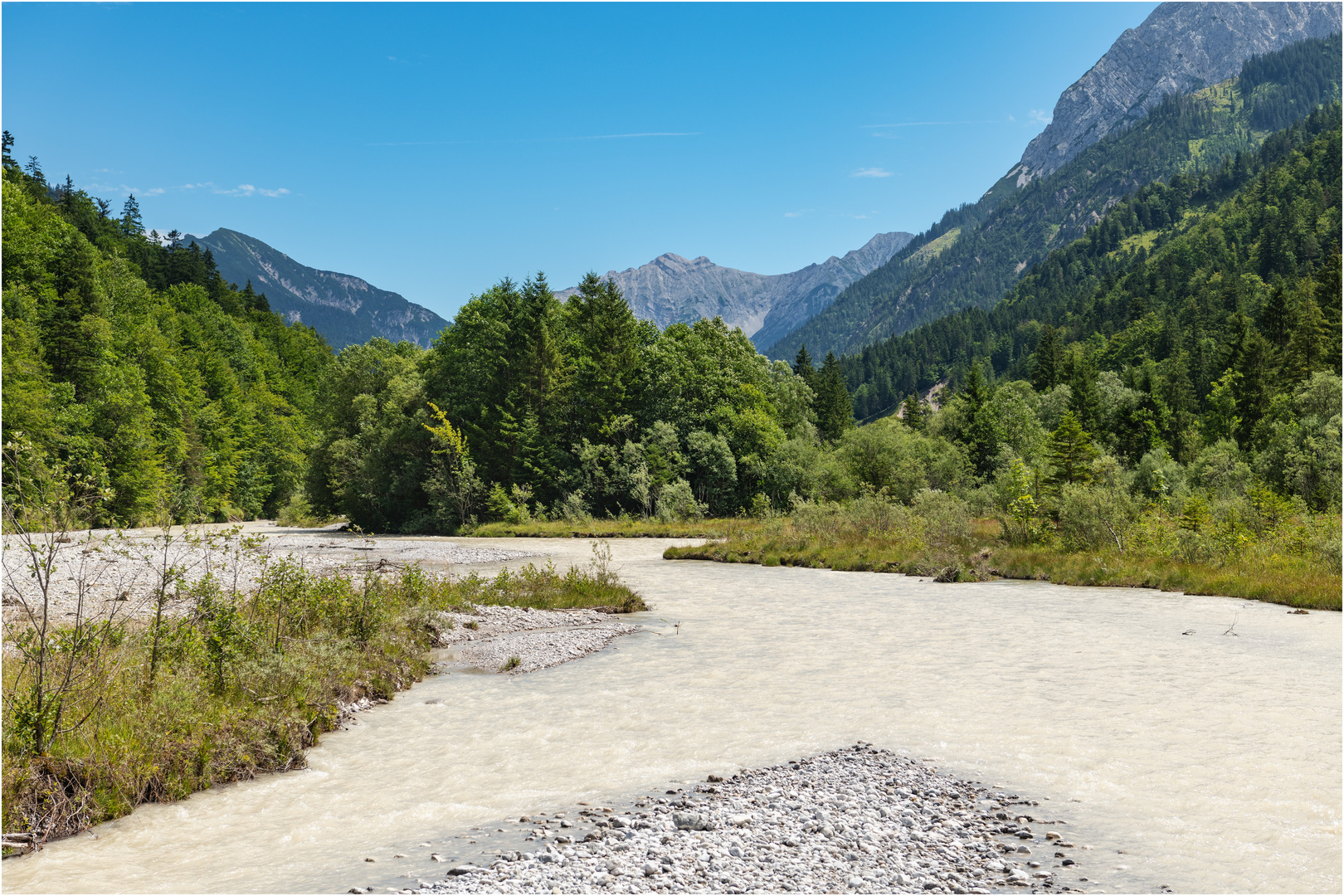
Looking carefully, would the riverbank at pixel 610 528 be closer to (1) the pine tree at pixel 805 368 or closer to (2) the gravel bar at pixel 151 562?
(2) the gravel bar at pixel 151 562

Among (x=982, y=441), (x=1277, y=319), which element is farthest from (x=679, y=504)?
(x=1277, y=319)

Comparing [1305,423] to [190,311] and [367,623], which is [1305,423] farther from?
[190,311]

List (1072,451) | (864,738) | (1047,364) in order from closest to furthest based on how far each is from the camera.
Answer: (864,738) → (1072,451) → (1047,364)

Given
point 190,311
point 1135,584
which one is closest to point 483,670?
point 1135,584

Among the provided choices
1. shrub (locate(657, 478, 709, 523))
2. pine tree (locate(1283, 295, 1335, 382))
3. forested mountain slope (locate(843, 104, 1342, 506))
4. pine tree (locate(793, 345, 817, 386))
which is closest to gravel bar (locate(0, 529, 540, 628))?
shrub (locate(657, 478, 709, 523))

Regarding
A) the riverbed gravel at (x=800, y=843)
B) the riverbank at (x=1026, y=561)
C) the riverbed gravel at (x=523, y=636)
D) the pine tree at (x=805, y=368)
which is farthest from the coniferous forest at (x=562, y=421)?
the pine tree at (x=805, y=368)

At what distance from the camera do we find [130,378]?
6197 cm

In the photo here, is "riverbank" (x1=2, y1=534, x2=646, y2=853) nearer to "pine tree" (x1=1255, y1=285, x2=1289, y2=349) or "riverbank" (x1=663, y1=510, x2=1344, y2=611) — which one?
"riverbank" (x1=663, y1=510, x2=1344, y2=611)

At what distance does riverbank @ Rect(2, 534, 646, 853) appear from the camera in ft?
26.9

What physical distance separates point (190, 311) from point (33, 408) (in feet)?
212

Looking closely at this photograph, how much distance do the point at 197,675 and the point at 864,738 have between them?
9.12 meters

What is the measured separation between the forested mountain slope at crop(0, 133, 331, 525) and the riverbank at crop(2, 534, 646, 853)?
6.07 ft

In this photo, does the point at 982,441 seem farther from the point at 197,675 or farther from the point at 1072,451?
the point at 197,675

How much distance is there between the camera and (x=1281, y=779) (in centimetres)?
885
